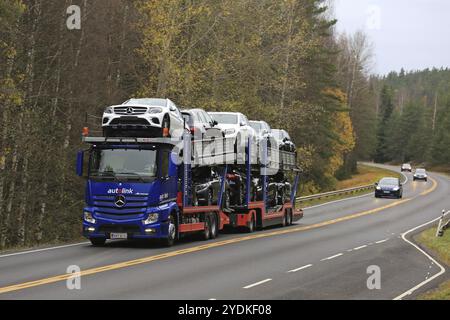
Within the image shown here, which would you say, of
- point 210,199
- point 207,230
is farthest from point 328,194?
point 207,230

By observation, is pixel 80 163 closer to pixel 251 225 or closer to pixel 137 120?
pixel 137 120

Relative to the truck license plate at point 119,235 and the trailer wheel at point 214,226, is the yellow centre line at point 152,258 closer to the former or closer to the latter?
the trailer wheel at point 214,226

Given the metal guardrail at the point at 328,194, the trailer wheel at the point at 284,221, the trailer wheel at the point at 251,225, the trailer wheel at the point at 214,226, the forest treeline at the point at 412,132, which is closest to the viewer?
the trailer wheel at the point at 214,226

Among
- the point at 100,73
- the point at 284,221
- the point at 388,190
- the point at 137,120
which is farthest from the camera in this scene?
the point at 388,190

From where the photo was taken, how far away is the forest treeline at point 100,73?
23.1m

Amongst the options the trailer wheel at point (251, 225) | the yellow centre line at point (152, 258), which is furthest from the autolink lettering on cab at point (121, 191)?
the trailer wheel at point (251, 225)

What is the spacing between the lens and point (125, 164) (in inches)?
703

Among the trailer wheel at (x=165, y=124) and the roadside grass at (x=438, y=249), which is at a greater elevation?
the trailer wheel at (x=165, y=124)

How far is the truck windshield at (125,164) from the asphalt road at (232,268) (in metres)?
1.89

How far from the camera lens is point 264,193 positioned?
1051 inches

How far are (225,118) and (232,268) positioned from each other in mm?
9933

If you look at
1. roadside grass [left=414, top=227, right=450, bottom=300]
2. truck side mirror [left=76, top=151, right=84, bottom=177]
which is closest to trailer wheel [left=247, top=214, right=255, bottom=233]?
roadside grass [left=414, top=227, right=450, bottom=300]

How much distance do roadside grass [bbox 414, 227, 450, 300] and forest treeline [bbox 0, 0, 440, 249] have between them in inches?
452

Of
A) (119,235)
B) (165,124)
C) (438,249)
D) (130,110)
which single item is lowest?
(438,249)
